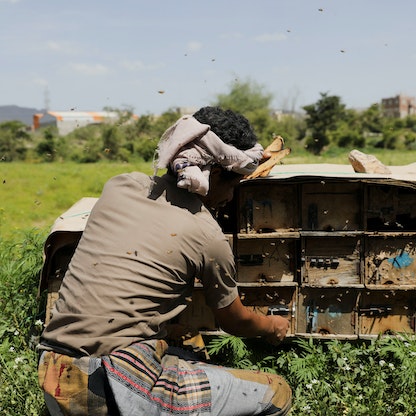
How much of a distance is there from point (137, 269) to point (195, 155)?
57 cm

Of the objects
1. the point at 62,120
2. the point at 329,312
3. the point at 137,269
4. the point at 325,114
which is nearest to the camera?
the point at 137,269

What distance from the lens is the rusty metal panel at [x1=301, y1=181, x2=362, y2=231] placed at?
4117 millimetres

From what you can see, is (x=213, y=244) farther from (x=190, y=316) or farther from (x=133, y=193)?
(x=190, y=316)

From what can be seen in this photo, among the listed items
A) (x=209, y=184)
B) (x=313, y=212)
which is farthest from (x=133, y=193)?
(x=313, y=212)

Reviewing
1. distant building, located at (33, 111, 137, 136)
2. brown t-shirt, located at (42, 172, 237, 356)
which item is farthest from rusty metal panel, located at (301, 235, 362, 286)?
distant building, located at (33, 111, 137, 136)

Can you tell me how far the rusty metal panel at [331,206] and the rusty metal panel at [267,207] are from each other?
80 millimetres

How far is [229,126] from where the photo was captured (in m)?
2.89

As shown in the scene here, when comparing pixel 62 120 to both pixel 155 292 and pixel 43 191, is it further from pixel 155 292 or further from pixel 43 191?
pixel 155 292

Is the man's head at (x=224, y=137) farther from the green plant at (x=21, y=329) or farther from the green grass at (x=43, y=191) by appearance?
the green grass at (x=43, y=191)

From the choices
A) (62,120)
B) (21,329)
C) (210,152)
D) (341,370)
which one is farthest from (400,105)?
(210,152)

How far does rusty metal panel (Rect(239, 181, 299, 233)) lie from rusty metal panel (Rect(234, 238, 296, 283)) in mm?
119

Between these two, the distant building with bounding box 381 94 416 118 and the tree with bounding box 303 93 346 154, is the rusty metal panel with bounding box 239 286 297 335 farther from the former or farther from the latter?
the distant building with bounding box 381 94 416 118

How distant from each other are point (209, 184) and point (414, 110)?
84.9 m

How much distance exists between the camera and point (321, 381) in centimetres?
392
